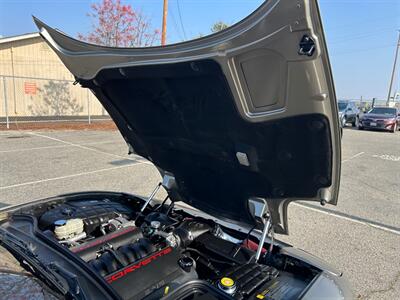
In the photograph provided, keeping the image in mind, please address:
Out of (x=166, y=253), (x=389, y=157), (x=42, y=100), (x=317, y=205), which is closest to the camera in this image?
(x=166, y=253)

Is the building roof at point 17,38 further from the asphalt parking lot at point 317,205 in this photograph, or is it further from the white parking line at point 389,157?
the white parking line at point 389,157

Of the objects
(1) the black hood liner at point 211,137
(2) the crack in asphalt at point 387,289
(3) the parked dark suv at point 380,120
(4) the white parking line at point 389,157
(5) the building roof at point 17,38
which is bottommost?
(4) the white parking line at point 389,157

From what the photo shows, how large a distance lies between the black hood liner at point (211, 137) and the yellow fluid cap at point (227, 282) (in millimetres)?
592

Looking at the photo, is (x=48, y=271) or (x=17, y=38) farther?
(x=17, y=38)

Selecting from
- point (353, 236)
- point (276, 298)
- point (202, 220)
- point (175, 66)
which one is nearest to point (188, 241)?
point (202, 220)

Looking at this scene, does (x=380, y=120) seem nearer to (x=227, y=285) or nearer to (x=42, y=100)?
(x=42, y=100)

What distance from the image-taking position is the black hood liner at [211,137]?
1532 mm

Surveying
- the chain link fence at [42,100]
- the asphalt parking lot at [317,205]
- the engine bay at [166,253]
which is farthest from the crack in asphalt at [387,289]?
the chain link fence at [42,100]

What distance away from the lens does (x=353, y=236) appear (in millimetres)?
4141

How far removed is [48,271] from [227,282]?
0.85 metres

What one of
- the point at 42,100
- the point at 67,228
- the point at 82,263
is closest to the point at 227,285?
the point at 82,263

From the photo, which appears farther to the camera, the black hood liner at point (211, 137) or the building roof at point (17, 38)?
the building roof at point (17, 38)

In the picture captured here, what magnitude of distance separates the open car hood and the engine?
0.29 metres

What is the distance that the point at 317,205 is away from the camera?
5.38 metres
